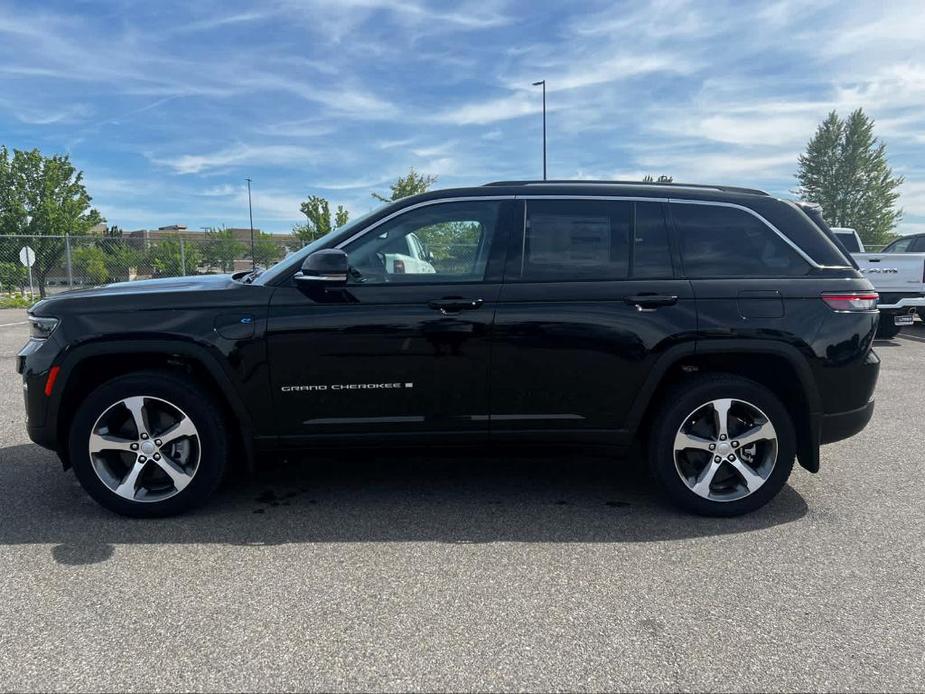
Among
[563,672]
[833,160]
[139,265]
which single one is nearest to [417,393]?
[563,672]

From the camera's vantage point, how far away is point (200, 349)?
11.8 ft

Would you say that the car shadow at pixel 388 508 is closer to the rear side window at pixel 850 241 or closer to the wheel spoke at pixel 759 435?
the wheel spoke at pixel 759 435

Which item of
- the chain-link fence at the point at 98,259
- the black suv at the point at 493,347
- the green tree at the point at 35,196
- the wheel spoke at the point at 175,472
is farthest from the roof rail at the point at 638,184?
the green tree at the point at 35,196

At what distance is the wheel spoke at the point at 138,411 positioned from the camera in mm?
3615

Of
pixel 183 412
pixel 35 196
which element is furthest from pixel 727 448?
pixel 35 196

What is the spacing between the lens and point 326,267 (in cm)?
346

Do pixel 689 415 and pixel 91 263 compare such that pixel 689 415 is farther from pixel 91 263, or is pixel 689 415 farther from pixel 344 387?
pixel 91 263

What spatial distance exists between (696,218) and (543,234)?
0.87 meters

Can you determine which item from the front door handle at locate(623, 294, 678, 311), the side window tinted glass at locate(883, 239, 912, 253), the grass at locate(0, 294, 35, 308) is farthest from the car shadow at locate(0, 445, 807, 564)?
the grass at locate(0, 294, 35, 308)

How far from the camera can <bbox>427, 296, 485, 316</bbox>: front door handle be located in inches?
142

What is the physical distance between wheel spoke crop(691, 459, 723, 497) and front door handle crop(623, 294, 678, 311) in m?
0.90

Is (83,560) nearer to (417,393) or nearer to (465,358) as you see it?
(417,393)

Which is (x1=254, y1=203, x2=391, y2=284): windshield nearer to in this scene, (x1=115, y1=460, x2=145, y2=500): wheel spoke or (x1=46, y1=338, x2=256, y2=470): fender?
(x1=46, y1=338, x2=256, y2=470): fender

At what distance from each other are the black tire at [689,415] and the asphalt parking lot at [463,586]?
4.7 inches
